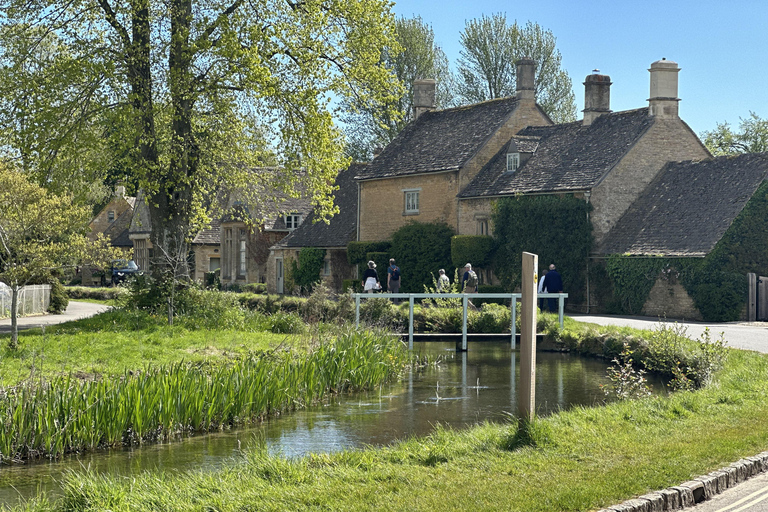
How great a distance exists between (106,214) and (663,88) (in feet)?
183

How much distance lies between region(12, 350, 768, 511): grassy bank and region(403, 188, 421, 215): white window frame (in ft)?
111

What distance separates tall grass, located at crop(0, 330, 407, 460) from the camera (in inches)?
408

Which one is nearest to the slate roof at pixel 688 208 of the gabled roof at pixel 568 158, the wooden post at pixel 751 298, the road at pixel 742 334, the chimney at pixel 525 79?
the wooden post at pixel 751 298

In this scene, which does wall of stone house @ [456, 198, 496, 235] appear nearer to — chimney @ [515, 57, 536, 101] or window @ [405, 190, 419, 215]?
window @ [405, 190, 419, 215]

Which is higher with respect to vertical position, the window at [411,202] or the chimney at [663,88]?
the chimney at [663,88]

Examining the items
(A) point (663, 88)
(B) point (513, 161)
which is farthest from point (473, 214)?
(A) point (663, 88)

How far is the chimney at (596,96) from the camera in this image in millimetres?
40938

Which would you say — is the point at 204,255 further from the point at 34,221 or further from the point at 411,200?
the point at 34,221

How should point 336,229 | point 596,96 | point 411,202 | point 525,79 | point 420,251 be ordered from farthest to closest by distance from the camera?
point 336,229
point 411,202
point 525,79
point 420,251
point 596,96

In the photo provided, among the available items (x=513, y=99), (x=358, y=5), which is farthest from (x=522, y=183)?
(x=358, y=5)

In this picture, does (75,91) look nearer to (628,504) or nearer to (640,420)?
(640,420)

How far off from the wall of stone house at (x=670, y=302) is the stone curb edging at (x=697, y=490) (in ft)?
80.4

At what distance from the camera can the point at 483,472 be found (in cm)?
809

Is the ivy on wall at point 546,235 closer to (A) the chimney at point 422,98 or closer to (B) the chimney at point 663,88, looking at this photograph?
(B) the chimney at point 663,88
